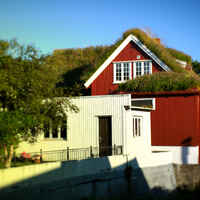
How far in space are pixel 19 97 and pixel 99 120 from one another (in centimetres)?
636

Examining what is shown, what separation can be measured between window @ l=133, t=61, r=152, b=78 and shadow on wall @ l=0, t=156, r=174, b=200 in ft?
28.0

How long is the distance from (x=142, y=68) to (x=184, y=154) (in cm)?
753

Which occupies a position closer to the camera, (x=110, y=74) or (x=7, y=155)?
(x=7, y=155)

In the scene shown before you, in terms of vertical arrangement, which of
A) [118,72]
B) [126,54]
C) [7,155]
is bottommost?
[7,155]

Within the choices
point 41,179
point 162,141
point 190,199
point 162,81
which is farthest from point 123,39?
point 41,179

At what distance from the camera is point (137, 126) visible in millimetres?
22391

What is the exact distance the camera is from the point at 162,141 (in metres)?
24.3

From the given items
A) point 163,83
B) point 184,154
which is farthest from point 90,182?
point 163,83

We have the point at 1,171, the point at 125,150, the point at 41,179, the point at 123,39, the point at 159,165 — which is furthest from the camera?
the point at 123,39

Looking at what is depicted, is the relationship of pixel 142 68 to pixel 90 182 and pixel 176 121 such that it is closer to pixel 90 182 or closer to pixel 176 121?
pixel 176 121

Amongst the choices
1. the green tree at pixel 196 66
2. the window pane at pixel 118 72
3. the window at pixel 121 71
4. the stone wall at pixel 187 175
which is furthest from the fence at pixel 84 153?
the green tree at pixel 196 66

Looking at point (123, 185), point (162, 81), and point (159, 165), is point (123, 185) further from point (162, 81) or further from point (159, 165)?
point (162, 81)

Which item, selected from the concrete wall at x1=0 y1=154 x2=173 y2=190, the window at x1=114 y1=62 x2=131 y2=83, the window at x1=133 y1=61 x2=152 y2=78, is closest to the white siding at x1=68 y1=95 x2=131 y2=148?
the concrete wall at x1=0 y1=154 x2=173 y2=190

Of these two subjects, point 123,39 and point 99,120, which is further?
point 123,39
